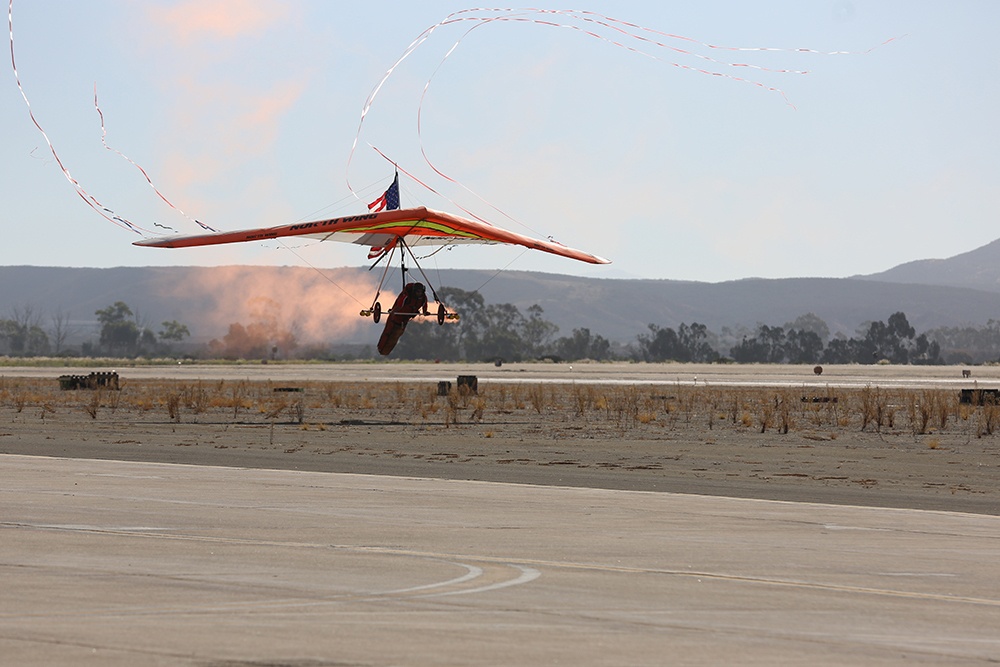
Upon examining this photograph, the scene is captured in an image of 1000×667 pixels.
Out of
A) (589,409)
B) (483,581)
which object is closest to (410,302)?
(589,409)

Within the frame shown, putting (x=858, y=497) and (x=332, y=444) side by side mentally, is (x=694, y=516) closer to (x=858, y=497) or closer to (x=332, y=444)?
(x=858, y=497)

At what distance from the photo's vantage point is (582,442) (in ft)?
107

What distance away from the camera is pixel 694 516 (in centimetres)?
1616

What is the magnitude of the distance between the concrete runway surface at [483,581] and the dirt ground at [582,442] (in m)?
4.43

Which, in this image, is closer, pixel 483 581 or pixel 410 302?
pixel 483 581

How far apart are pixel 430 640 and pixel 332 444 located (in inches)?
883

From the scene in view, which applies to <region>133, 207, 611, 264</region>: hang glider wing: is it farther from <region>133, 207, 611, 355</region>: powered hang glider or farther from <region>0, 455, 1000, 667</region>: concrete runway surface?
<region>0, 455, 1000, 667</region>: concrete runway surface

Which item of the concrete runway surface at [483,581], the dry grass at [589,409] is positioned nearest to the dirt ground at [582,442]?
the dry grass at [589,409]

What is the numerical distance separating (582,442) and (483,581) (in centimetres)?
2171

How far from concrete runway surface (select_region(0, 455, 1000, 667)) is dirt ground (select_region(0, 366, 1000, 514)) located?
14.5 feet

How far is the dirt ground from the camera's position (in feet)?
73.5

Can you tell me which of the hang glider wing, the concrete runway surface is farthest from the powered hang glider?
the concrete runway surface

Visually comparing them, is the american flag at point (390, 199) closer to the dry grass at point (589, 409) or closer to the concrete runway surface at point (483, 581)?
the dry grass at point (589, 409)

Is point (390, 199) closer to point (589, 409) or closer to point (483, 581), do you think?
point (589, 409)
